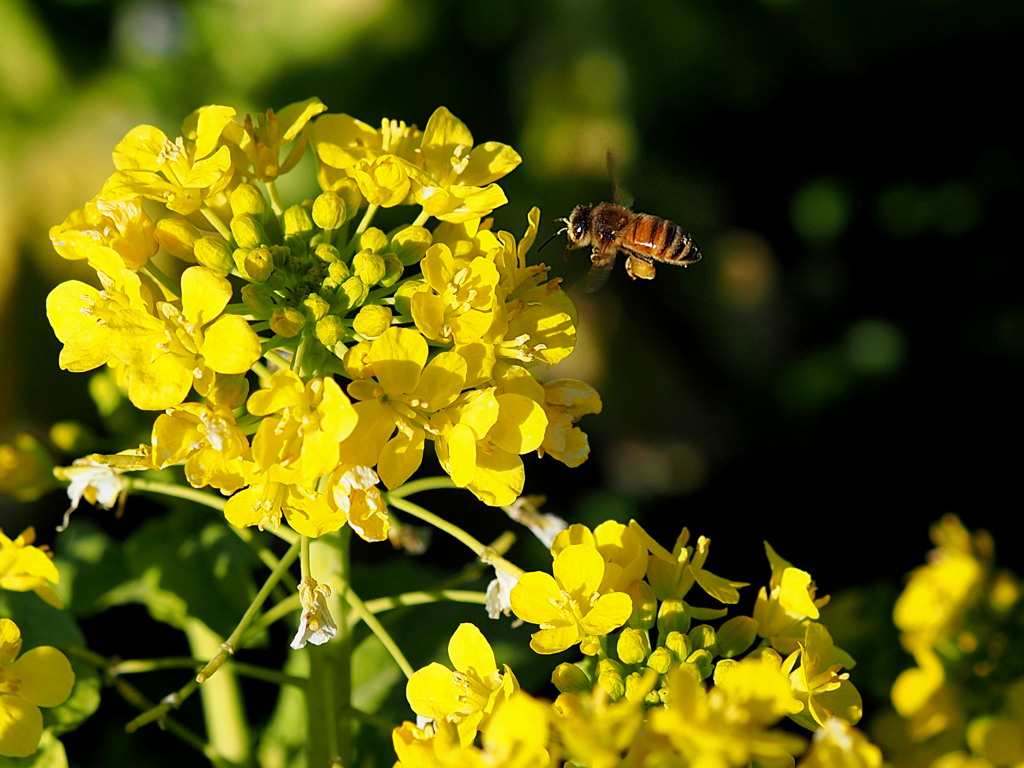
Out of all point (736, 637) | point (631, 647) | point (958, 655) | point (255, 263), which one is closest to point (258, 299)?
point (255, 263)

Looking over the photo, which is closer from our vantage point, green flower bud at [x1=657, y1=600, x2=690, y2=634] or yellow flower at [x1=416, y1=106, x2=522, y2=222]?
green flower bud at [x1=657, y1=600, x2=690, y2=634]

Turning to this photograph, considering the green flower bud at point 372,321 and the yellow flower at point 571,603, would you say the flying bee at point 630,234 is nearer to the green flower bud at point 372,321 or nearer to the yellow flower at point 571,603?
the green flower bud at point 372,321

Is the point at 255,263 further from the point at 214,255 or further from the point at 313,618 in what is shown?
the point at 313,618

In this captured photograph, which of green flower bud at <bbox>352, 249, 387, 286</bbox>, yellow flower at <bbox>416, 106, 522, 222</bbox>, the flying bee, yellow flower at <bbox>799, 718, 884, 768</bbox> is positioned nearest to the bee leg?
the flying bee

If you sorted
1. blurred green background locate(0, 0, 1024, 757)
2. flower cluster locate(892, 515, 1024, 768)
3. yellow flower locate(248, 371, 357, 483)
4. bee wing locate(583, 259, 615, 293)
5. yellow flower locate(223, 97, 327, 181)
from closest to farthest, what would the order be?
yellow flower locate(248, 371, 357, 483) < yellow flower locate(223, 97, 327, 181) < bee wing locate(583, 259, 615, 293) < flower cluster locate(892, 515, 1024, 768) < blurred green background locate(0, 0, 1024, 757)

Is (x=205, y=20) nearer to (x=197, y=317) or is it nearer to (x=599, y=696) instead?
(x=197, y=317)

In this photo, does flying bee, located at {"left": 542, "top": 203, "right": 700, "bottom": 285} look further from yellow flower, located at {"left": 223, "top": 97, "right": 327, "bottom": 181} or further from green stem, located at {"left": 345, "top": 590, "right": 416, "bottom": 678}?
green stem, located at {"left": 345, "top": 590, "right": 416, "bottom": 678}
